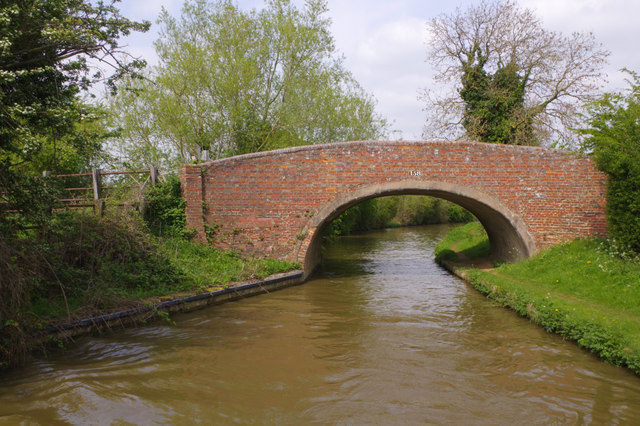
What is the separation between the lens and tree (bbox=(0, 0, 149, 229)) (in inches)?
216

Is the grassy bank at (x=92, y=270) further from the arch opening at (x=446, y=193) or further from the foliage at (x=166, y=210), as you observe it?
the arch opening at (x=446, y=193)

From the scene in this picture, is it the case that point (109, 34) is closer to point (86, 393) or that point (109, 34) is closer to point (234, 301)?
point (86, 393)

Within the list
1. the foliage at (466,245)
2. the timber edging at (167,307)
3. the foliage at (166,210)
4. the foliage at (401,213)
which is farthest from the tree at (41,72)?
the foliage at (401,213)

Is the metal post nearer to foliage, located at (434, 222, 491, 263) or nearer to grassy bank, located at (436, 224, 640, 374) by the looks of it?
grassy bank, located at (436, 224, 640, 374)

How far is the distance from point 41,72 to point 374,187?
25.7 feet

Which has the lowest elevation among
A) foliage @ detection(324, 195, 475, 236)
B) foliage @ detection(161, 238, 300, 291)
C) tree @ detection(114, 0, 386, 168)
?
foliage @ detection(161, 238, 300, 291)

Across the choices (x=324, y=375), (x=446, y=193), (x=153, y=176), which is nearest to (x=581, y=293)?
(x=446, y=193)

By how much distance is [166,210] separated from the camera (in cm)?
1225

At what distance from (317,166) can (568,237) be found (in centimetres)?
651

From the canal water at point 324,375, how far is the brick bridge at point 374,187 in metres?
3.17

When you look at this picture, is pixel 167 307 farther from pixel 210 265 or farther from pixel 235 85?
pixel 235 85

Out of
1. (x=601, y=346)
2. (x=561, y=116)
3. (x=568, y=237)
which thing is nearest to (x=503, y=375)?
(x=601, y=346)

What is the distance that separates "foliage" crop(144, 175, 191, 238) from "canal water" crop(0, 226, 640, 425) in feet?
11.9

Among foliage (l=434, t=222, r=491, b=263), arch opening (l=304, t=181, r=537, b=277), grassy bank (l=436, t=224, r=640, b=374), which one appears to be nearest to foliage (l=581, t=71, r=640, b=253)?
grassy bank (l=436, t=224, r=640, b=374)
